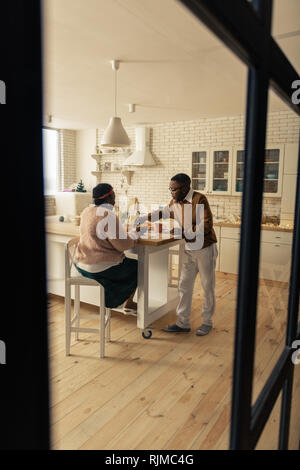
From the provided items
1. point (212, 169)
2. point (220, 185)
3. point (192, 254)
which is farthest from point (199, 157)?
point (192, 254)

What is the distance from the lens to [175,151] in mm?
7004

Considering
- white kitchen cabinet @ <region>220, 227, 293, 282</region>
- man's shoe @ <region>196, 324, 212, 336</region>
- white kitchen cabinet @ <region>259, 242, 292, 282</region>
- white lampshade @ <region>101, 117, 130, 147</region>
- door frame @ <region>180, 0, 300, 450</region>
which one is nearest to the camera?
door frame @ <region>180, 0, 300, 450</region>

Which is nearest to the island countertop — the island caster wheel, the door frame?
→ the island caster wheel

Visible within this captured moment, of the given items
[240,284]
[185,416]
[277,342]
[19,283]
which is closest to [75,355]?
[185,416]

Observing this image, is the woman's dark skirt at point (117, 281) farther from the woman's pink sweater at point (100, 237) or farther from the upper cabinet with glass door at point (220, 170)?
the upper cabinet with glass door at point (220, 170)

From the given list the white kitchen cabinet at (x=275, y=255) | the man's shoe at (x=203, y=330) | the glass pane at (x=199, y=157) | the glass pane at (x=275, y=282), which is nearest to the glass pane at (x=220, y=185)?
the glass pane at (x=199, y=157)

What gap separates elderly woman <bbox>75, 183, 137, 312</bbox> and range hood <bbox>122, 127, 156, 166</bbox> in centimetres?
426

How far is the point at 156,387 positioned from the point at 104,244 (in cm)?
120

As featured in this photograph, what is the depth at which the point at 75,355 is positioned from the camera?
9.78 feet

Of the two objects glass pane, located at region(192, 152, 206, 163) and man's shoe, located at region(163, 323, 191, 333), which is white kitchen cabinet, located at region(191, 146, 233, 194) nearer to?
glass pane, located at region(192, 152, 206, 163)

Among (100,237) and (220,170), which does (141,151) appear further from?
(100,237)

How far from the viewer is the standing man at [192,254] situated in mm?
3191

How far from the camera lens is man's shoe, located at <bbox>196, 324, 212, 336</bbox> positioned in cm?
342
